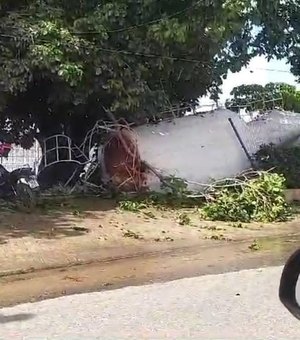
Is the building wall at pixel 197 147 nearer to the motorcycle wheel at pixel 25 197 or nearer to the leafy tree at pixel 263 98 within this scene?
the leafy tree at pixel 263 98

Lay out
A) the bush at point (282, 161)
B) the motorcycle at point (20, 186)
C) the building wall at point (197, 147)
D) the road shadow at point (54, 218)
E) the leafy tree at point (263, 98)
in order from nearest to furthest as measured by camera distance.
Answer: the road shadow at point (54, 218), the motorcycle at point (20, 186), the building wall at point (197, 147), the bush at point (282, 161), the leafy tree at point (263, 98)

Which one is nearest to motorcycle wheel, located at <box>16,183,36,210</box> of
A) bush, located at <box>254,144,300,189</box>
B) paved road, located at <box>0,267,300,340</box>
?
paved road, located at <box>0,267,300,340</box>

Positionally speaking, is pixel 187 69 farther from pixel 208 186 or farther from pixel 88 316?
pixel 88 316

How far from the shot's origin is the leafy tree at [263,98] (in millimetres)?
17016

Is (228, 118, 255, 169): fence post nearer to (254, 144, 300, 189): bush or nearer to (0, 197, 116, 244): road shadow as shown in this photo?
(254, 144, 300, 189): bush

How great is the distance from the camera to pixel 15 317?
5.67 m

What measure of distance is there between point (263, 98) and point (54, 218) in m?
8.19

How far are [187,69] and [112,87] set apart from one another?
7.36 ft

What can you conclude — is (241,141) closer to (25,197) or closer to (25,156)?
(25,156)

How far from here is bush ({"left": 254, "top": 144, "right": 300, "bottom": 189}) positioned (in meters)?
15.0

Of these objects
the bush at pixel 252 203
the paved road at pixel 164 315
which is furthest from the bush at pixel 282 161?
the paved road at pixel 164 315

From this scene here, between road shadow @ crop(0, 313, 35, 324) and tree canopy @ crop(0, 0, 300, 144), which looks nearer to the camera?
road shadow @ crop(0, 313, 35, 324)

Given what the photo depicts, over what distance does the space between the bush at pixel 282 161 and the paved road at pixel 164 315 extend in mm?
8239

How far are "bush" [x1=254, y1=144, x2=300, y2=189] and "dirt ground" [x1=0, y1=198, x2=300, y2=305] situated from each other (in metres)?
2.56
